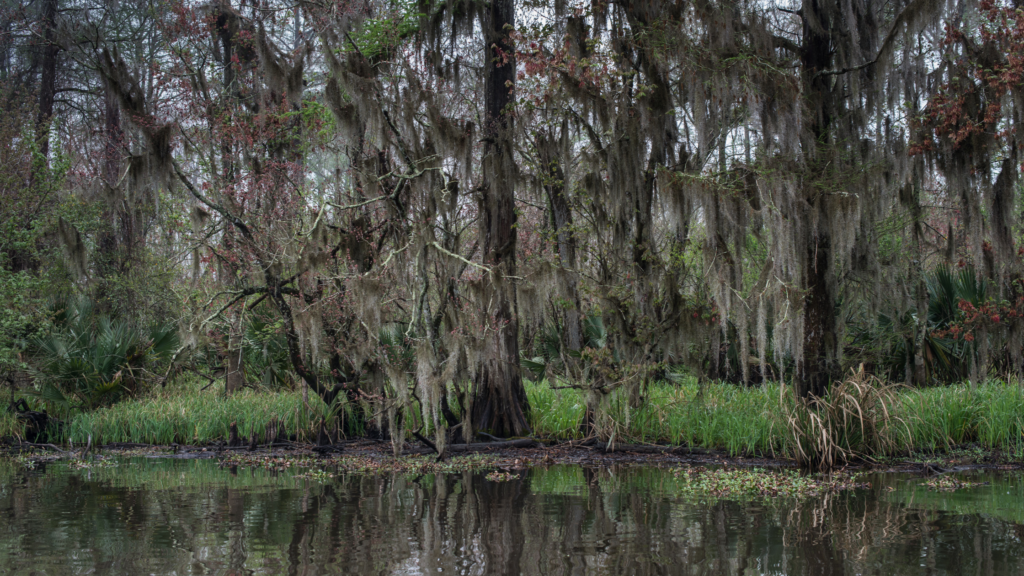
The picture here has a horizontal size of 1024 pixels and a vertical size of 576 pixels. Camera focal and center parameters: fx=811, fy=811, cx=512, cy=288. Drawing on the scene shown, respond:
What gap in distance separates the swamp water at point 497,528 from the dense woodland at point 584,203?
1.60 meters

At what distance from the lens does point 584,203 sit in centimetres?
1032

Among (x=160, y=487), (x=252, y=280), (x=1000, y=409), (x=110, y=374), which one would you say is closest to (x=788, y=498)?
(x=1000, y=409)

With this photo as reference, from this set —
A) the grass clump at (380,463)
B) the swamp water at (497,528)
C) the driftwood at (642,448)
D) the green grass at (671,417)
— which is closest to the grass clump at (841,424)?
the green grass at (671,417)

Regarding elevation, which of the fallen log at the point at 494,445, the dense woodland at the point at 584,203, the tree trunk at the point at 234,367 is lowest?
the fallen log at the point at 494,445

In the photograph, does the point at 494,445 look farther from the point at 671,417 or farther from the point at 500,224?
the point at 500,224

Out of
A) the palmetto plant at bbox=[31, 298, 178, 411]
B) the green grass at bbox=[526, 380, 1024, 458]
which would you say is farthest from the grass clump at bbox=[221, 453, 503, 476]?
the palmetto plant at bbox=[31, 298, 178, 411]

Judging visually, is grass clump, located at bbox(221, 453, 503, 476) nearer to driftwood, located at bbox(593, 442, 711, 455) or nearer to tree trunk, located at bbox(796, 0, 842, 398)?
driftwood, located at bbox(593, 442, 711, 455)

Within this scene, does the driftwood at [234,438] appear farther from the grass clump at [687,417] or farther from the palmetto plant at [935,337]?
the palmetto plant at [935,337]

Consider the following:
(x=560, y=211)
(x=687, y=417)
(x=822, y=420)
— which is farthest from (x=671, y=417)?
(x=560, y=211)

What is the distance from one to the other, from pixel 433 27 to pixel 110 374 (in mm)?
7354

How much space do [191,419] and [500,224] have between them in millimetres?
5281

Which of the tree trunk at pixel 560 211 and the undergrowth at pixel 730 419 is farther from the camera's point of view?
the tree trunk at pixel 560 211

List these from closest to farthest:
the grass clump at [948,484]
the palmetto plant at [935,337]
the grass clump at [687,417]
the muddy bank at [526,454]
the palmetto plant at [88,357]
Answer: the grass clump at [948,484], the muddy bank at [526,454], the grass clump at [687,417], the palmetto plant at [935,337], the palmetto plant at [88,357]

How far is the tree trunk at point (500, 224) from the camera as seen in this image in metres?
10.1
